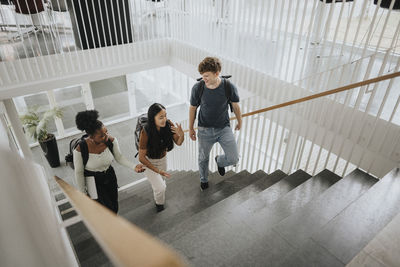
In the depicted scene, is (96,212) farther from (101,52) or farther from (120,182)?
(101,52)

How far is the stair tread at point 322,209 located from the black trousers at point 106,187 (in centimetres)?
178

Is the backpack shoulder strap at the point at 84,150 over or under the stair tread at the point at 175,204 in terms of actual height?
over

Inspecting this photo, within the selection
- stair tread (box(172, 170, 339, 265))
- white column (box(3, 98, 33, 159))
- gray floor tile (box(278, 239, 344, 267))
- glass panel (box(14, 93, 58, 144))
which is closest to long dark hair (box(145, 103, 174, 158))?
stair tread (box(172, 170, 339, 265))

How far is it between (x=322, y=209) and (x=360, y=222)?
1.21 ft

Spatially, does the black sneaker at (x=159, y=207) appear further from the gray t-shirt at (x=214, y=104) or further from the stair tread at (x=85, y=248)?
the gray t-shirt at (x=214, y=104)

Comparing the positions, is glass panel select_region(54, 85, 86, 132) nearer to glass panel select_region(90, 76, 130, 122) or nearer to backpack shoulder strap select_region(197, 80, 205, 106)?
glass panel select_region(90, 76, 130, 122)

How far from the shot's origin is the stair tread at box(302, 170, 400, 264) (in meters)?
2.08

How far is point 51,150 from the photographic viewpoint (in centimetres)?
666

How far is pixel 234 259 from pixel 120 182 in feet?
14.8

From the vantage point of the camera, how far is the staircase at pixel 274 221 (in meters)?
2.11

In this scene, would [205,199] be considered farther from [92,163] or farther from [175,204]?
[92,163]

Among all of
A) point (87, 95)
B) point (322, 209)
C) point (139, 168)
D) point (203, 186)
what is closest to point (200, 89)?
point (139, 168)

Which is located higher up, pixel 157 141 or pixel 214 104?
pixel 214 104

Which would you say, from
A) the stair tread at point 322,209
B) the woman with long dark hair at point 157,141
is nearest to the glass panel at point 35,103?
the woman with long dark hair at point 157,141
